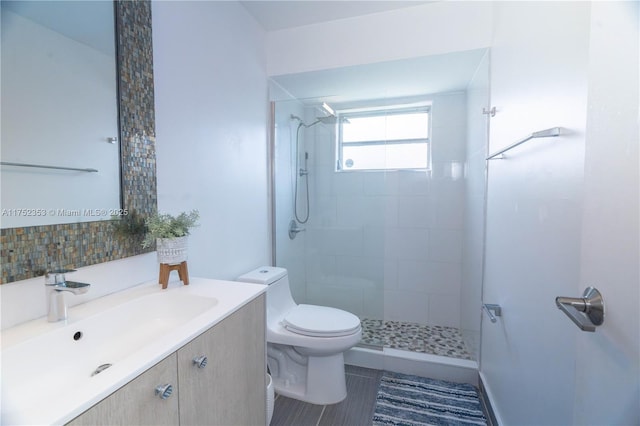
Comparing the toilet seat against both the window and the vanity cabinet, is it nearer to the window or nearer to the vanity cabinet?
the vanity cabinet

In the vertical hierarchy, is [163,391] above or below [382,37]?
below

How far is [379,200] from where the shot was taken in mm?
2732

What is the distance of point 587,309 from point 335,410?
1.59m

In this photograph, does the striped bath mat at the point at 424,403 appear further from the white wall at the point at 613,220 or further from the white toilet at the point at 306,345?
the white wall at the point at 613,220

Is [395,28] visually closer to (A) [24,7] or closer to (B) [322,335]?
(A) [24,7]

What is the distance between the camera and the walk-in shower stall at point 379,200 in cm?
257

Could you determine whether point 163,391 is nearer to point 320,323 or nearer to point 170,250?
point 170,250

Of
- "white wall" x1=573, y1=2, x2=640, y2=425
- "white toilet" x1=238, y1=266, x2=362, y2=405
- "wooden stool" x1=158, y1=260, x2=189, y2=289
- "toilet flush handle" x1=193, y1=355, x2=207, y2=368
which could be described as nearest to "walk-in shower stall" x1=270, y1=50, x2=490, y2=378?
"white toilet" x1=238, y1=266, x2=362, y2=405

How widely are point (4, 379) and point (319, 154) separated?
7.72 ft

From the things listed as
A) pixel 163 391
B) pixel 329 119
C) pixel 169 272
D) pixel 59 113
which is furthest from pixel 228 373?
pixel 329 119

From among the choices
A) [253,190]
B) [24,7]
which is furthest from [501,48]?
[24,7]

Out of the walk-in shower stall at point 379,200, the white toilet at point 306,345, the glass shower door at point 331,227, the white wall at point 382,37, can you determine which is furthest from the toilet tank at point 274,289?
the white wall at point 382,37

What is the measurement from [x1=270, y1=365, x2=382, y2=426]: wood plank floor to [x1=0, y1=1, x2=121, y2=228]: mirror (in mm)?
1485

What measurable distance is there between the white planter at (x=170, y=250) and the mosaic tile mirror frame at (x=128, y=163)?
0.12m
